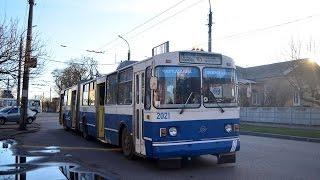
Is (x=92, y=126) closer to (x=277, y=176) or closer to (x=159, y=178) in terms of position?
(x=159, y=178)

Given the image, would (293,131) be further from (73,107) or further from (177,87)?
(177,87)

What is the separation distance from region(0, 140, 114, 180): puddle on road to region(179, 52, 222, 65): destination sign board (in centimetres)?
369

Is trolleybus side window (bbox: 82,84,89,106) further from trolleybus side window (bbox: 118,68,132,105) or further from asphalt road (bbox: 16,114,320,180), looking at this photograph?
trolleybus side window (bbox: 118,68,132,105)

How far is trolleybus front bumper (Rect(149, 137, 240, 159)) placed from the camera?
472 inches

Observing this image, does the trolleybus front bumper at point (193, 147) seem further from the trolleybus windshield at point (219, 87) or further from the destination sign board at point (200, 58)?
the destination sign board at point (200, 58)

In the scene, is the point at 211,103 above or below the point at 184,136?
above

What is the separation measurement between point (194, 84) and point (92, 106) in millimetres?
9611

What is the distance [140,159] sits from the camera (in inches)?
582

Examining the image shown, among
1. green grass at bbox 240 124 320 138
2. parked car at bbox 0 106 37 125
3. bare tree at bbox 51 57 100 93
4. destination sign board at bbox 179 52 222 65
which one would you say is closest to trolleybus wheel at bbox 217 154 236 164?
destination sign board at bbox 179 52 222 65

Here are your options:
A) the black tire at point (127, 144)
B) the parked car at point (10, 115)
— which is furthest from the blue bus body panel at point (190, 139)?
the parked car at point (10, 115)

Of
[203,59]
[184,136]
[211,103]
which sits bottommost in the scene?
[184,136]

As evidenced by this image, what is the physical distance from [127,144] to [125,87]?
187 centimetres

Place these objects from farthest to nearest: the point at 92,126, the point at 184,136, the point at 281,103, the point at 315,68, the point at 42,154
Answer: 1. the point at 281,103
2. the point at 315,68
3. the point at 92,126
4. the point at 42,154
5. the point at 184,136

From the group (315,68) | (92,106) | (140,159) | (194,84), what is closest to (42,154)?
(140,159)
